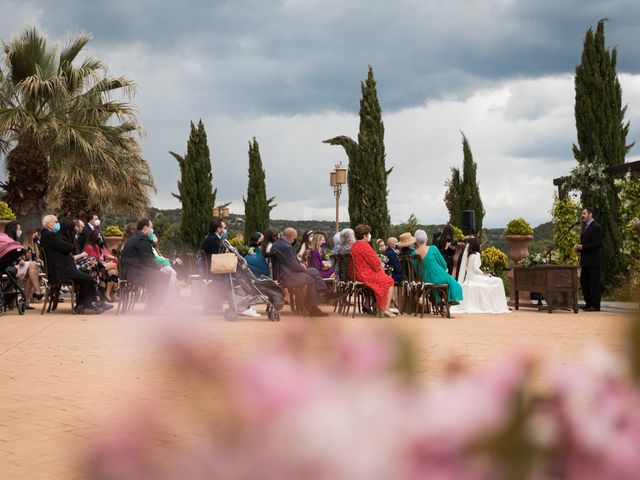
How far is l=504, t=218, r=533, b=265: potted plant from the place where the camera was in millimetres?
17734

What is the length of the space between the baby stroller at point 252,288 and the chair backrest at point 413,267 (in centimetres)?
260

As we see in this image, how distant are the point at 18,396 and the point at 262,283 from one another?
693 cm

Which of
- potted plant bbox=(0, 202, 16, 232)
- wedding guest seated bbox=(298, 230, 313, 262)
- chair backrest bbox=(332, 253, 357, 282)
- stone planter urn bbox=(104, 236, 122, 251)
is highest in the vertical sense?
potted plant bbox=(0, 202, 16, 232)

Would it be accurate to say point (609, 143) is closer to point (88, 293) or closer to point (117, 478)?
point (88, 293)

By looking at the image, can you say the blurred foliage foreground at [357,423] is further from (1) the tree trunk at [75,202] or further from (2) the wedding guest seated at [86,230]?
(1) the tree trunk at [75,202]

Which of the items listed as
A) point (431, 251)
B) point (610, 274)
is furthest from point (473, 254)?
point (610, 274)

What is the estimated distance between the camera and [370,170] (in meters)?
24.5

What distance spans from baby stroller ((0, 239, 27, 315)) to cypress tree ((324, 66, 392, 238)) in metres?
12.8

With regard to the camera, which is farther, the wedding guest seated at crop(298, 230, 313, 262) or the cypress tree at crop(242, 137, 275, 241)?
the cypress tree at crop(242, 137, 275, 241)

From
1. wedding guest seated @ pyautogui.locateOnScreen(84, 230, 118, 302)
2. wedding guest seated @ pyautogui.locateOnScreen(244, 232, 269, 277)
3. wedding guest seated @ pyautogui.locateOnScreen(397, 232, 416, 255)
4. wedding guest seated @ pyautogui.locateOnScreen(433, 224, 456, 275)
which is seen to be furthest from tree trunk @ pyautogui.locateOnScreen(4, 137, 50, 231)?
wedding guest seated @ pyautogui.locateOnScreen(433, 224, 456, 275)

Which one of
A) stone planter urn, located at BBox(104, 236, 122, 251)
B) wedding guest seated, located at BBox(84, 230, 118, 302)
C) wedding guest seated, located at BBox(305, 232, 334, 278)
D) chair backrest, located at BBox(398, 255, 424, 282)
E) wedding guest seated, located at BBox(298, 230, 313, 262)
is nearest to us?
chair backrest, located at BBox(398, 255, 424, 282)

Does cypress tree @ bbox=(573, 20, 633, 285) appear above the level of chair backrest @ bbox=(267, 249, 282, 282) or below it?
above

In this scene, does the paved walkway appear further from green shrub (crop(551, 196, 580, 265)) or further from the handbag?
green shrub (crop(551, 196, 580, 265))

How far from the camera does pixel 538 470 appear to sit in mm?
457
